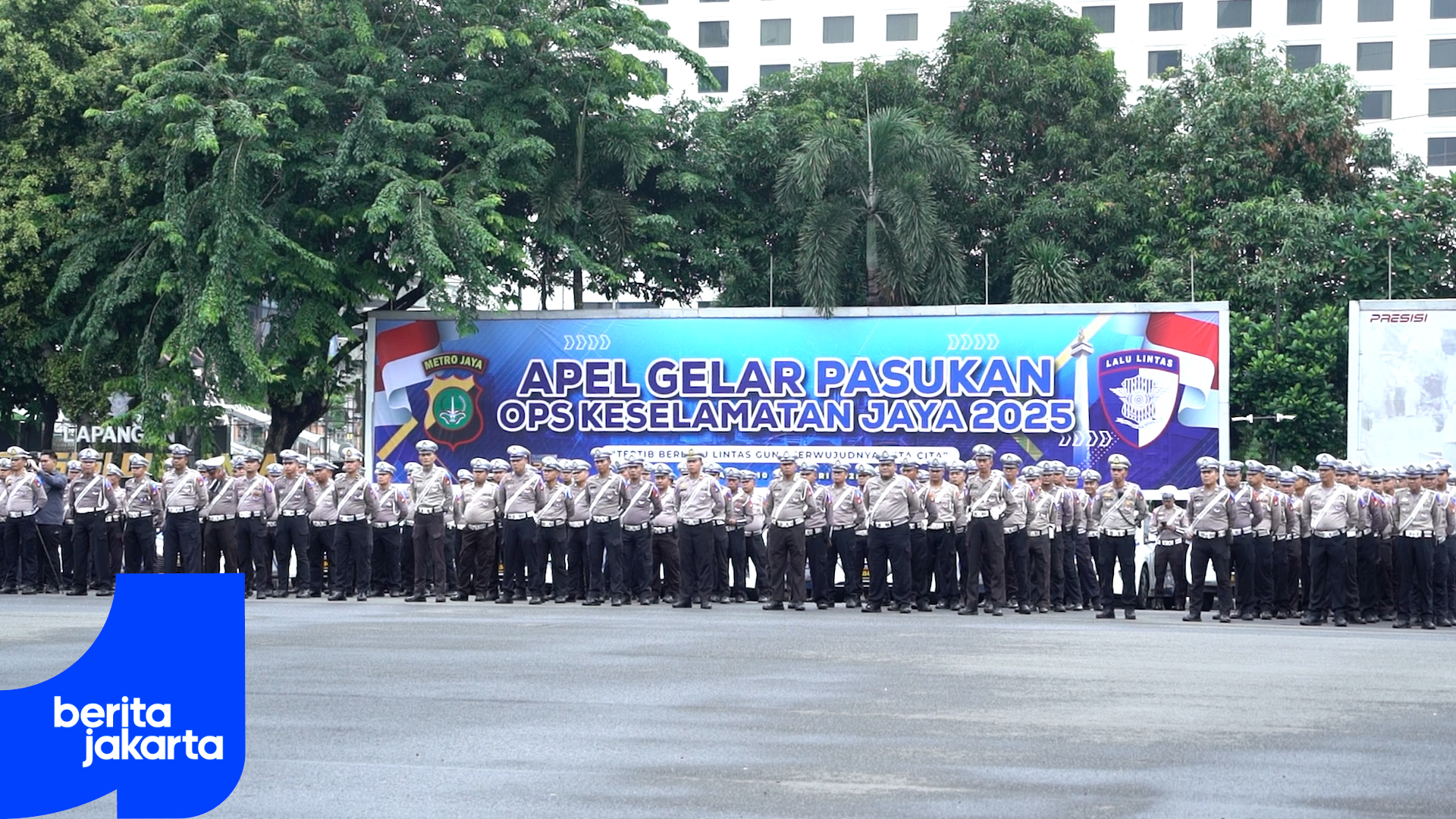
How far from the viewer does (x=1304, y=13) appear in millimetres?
59969

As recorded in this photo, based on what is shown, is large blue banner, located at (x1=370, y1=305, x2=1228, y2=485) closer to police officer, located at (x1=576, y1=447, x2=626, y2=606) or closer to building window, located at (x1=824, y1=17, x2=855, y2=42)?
police officer, located at (x1=576, y1=447, x2=626, y2=606)

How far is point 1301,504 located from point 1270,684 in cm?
715

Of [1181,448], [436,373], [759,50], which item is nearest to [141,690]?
[1181,448]

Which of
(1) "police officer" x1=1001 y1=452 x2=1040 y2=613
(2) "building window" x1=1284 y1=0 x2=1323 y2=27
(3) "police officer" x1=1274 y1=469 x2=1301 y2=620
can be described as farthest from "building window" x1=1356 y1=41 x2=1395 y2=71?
(1) "police officer" x1=1001 y1=452 x2=1040 y2=613

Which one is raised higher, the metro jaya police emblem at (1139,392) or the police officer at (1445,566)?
the metro jaya police emblem at (1139,392)

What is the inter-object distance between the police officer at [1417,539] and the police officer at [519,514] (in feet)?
29.2

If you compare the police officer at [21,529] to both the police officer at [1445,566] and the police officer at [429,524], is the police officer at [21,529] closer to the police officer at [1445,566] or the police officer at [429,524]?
the police officer at [429,524]

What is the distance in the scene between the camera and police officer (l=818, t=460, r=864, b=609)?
60.0 feet

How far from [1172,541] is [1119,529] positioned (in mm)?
543

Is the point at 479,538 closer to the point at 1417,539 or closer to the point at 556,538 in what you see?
the point at 556,538

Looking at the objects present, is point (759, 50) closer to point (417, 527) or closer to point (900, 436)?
point (900, 436)

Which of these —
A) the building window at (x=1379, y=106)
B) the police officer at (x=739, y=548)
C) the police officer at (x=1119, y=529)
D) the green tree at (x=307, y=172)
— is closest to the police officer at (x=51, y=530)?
the green tree at (x=307, y=172)

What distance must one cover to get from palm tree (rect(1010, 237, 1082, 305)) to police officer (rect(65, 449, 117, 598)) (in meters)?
14.5

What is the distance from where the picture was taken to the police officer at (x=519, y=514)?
61.7 ft
